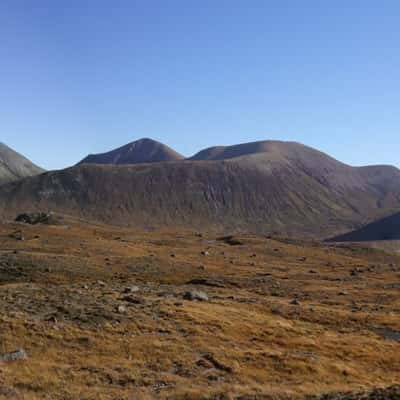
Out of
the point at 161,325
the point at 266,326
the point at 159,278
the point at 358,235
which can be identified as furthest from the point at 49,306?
the point at 358,235

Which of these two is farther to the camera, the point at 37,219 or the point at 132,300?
the point at 37,219

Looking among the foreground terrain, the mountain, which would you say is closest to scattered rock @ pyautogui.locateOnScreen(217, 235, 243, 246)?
the foreground terrain

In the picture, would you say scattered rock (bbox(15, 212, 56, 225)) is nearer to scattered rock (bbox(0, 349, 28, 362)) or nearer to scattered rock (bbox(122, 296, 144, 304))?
scattered rock (bbox(122, 296, 144, 304))

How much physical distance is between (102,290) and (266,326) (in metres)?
15.0

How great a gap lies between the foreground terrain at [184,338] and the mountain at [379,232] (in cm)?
12053

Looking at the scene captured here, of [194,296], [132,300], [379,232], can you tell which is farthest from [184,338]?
[379,232]

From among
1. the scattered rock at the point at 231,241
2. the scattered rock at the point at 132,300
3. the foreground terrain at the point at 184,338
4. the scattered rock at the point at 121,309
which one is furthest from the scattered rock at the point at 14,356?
the scattered rock at the point at 231,241

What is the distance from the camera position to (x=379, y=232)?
594 feet

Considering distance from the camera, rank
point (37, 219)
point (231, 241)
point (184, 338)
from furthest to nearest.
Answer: point (37, 219) → point (231, 241) → point (184, 338)

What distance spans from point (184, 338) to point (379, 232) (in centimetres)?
16836

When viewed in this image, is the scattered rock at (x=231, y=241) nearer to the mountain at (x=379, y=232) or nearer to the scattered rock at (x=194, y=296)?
the mountain at (x=379, y=232)

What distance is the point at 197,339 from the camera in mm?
28953

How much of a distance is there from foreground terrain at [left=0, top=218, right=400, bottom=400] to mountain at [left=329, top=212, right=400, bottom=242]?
12053 centimetres

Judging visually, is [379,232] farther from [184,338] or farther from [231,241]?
[184,338]
